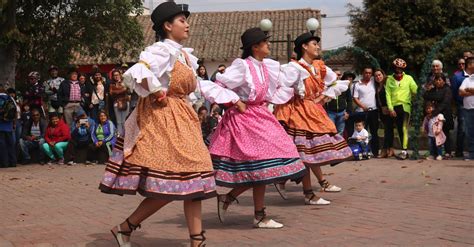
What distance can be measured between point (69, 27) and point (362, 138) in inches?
366

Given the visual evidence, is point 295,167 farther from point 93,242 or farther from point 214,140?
point 93,242

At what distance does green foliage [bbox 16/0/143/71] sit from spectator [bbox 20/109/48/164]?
4.89 metres

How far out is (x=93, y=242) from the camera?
6.18m

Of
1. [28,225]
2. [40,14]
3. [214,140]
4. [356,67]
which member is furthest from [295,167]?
[356,67]

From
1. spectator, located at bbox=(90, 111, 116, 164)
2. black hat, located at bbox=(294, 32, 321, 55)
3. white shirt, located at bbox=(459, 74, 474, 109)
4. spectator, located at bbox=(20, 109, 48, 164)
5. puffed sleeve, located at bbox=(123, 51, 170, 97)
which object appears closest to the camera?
puffed sleeve, located at bbox=(123, 51, 170, 97)

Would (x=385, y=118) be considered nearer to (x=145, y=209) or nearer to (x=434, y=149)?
(x=434, y=149)

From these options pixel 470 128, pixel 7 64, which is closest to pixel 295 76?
pixel 470 128


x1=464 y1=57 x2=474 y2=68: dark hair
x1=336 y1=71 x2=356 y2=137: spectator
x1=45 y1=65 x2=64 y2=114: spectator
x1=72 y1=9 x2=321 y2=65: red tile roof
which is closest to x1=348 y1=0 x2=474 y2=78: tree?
x1=72 y1=9 x2=321 y2=65: red tile roof

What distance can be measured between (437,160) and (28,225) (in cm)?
866

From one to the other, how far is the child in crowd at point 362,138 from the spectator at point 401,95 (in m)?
0.63

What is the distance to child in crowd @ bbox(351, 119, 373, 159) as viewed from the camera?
1461 cm

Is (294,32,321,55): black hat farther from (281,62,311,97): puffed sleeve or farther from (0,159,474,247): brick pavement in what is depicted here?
(0,159,474,247): brick pavement

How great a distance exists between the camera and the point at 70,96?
617 inches

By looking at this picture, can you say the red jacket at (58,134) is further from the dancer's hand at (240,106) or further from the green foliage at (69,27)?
the dancer's hand at (240,106)
